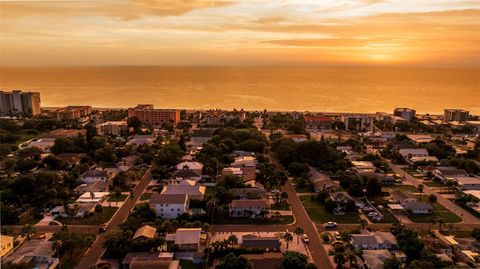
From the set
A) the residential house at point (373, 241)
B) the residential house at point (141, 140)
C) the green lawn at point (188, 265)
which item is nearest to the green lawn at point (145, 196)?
the green lawn at point (188, 265)

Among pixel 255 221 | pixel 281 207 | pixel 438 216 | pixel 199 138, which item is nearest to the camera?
pixel 255 221

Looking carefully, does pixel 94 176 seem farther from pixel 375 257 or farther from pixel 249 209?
pixel 375 257

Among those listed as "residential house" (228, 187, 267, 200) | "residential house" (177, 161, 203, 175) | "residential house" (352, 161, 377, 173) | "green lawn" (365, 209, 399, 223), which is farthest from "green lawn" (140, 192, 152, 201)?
"residential house" (352, 161, 377, 173)

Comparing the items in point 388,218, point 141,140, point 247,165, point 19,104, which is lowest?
point 388,218

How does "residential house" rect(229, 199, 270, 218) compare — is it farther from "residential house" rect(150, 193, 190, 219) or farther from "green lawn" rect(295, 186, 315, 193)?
"green lawn" rect(295, 186, 315, 193)

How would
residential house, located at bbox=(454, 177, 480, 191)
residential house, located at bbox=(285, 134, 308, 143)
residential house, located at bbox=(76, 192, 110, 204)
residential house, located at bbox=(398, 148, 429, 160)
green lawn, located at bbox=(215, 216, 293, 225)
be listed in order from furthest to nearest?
residential house, located at bbox=(285, 134, 308, 143), residential house, located at bbox=(398, 148, 429, 160), residential house, located at bbox=(454, 177, 480, 191), residential house, located at bbox=(76, 192, 110, 204), green lawn, located at bbox=(215, 216, 293, 225)

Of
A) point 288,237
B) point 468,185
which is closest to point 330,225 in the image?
point 288,237

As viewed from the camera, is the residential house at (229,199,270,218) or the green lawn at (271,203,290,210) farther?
the green lawn at (271,203,290,210)

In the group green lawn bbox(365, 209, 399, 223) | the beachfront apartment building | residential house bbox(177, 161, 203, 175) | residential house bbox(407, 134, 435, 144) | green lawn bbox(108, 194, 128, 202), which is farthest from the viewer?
the beachfront apartment building
